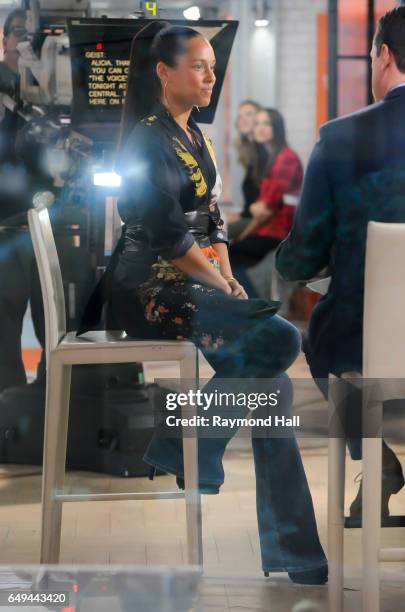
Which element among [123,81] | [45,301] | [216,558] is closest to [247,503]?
[216,558]

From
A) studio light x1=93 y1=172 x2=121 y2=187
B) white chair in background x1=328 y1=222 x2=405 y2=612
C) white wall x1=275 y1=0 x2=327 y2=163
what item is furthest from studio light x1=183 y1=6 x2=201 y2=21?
white chair in background x1=328 y1=222 x2=405 y2=612

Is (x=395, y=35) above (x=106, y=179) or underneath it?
above

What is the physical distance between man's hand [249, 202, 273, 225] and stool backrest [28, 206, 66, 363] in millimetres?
432

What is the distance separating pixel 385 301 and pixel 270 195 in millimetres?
512

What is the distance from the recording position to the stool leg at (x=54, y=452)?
2457 mm

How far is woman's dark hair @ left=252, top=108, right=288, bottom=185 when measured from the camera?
256cm

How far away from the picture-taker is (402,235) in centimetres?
208

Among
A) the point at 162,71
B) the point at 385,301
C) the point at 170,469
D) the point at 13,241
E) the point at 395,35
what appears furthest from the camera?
the point at 13,241

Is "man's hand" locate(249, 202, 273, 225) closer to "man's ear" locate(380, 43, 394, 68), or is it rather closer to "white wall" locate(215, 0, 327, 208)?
"white wall" locate(215, 0, 327, 208)

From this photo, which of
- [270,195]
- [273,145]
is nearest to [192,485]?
Result: [270,195]

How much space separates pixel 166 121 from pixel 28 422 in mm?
1078

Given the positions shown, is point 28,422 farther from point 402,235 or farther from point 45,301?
point 402,235

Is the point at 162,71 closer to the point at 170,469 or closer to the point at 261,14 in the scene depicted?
the point at 261,14

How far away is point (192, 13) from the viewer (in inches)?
97.6
